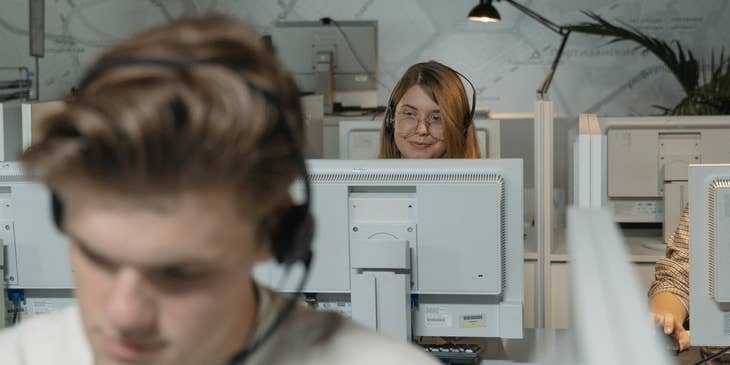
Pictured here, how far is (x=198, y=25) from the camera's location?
715mm

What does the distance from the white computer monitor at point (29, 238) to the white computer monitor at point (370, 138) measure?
1560mm

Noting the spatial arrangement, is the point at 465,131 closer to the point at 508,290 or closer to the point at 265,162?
the point at 508,290

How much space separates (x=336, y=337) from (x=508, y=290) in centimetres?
115

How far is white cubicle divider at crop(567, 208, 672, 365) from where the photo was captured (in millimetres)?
440

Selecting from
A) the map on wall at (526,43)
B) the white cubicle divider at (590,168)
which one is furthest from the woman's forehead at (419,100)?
the map on wall at (526,43)

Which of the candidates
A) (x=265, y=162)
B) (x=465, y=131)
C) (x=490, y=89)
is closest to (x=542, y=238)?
(x=465, y=131)

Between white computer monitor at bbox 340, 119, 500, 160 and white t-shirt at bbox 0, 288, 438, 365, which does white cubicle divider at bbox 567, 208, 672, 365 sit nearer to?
white t-shirt at bbox 0, 288, 438, 365

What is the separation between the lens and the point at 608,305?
493mm

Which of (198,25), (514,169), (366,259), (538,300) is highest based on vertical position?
(198,25)

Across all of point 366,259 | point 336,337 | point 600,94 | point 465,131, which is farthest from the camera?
point 600,94

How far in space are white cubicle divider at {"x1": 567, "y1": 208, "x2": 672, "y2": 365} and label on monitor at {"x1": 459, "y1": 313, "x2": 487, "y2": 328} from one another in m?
1.34

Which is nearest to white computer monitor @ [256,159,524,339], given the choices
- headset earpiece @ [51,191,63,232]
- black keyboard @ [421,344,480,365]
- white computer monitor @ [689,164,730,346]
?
black keyboard @ [421,344,480,365]

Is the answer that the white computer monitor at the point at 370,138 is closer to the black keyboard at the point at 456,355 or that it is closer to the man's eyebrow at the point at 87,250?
the black keyboard at the point at 456,355

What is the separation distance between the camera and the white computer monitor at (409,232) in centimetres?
189
